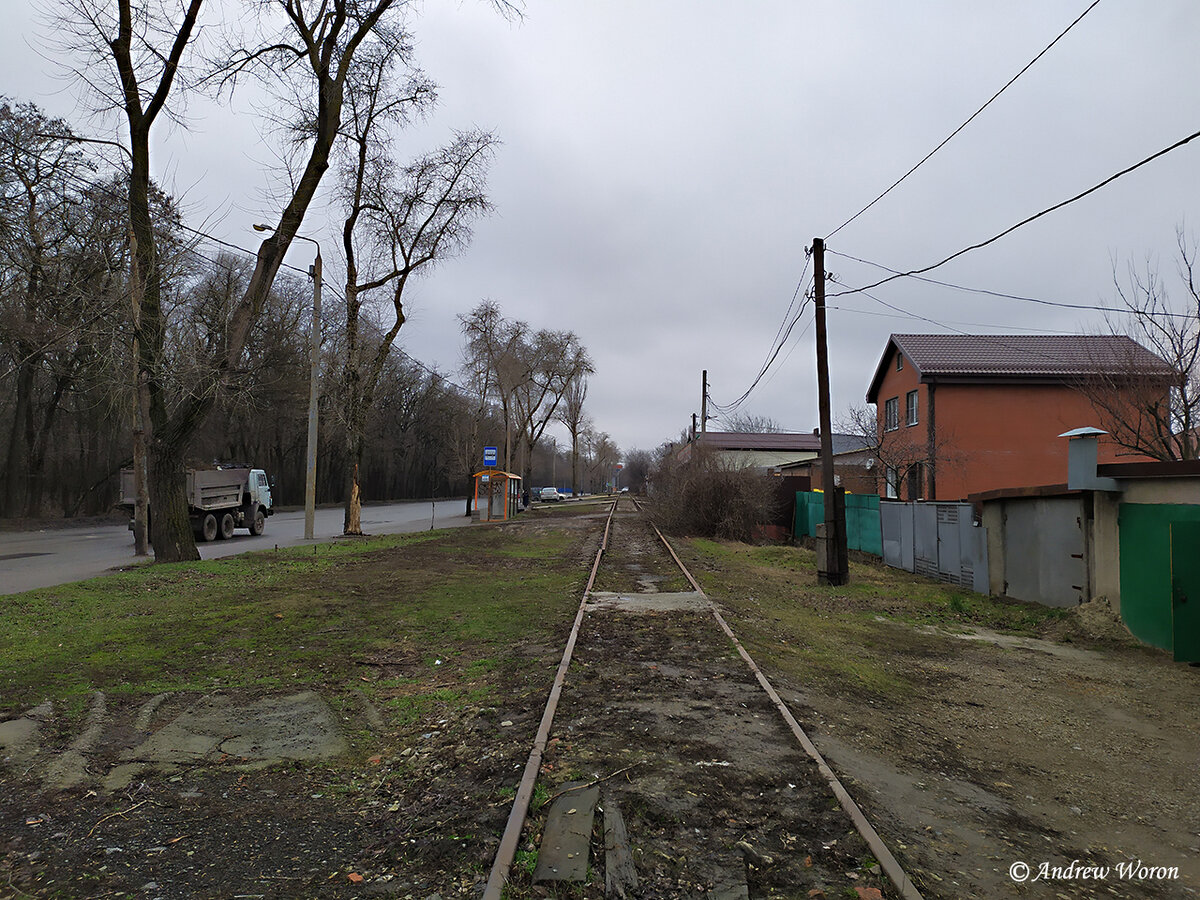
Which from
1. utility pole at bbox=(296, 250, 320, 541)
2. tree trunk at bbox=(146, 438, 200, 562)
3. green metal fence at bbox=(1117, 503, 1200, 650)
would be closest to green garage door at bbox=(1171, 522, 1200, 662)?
green metal fence at bbox=(1117, 503, 1200, 650)

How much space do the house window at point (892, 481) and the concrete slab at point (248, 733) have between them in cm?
2282

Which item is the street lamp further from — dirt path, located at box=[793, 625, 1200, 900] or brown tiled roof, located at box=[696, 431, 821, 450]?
brown tiled roof, located at box=[696, 431, 821, 450]

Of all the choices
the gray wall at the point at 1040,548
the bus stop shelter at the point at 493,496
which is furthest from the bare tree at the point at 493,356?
the gray wall at the point at 1040,548

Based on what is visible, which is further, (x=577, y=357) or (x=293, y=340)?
(x=577, y=357)

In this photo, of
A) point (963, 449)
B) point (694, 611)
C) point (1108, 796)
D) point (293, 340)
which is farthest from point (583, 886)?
point (293, 340)

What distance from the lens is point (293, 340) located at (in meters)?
42.8

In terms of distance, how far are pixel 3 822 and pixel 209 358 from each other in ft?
39.0

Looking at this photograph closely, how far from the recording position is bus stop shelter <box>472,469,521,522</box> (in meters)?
35.9

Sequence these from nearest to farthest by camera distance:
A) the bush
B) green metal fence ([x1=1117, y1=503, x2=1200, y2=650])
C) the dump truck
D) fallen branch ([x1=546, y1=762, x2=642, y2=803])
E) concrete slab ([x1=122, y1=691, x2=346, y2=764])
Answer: fallen branch ([x1=546, y1=762, x2=642, y2=803]), concrete slab ([x1=122, y1=691, x2=346, y2=764]), green metal fence ([x1=1117, y1=503, x2=1200, y2=650]), the dump truck, the bush

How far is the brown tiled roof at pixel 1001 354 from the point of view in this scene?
27.4m

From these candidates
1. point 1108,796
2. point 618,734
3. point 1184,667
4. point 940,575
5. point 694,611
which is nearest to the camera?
point 1108,796

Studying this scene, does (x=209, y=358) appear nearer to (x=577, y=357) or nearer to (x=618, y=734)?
(x=618, y=734)

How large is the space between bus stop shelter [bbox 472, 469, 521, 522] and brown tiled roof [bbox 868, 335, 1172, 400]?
1921cm

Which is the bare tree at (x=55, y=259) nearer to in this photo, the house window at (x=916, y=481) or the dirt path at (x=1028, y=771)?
the dirt path at (x=1028, y=771)
